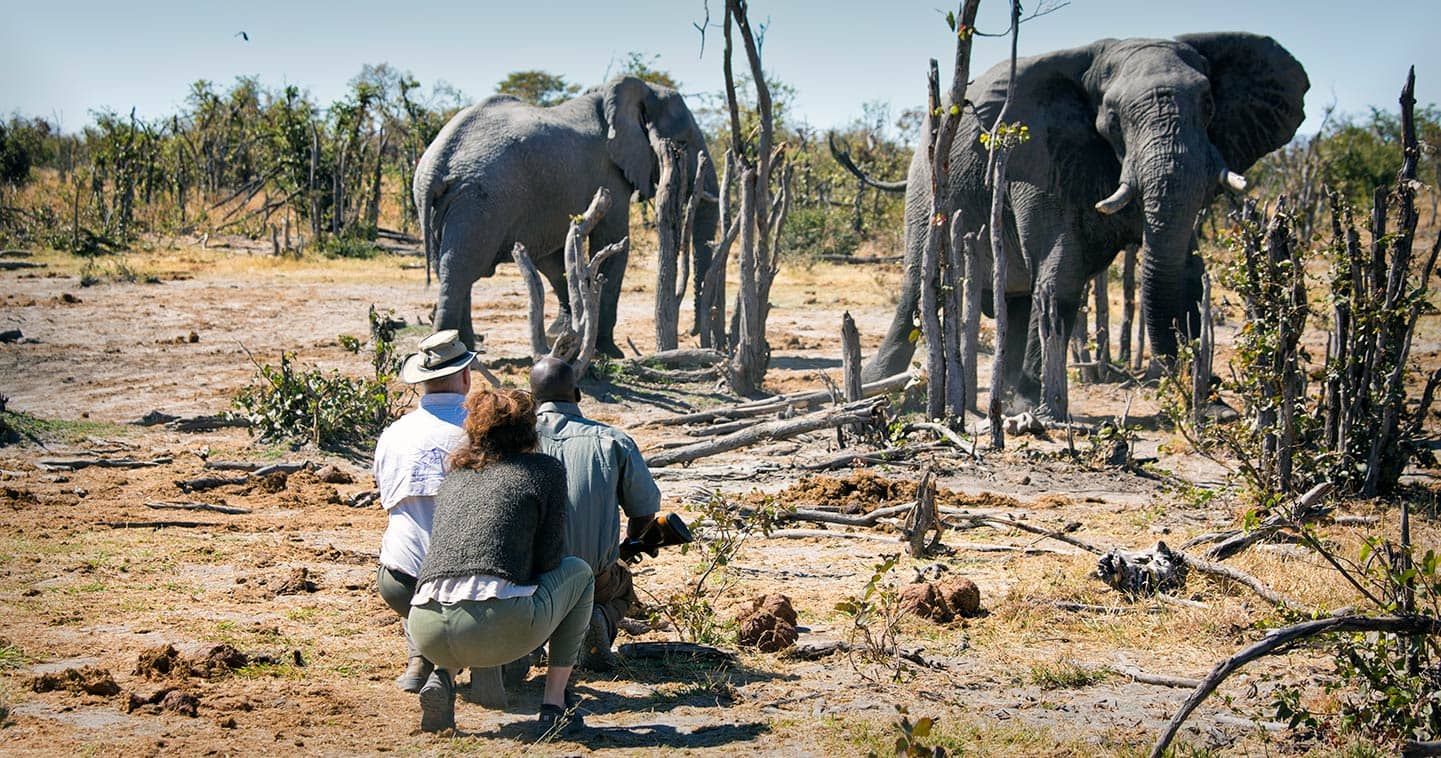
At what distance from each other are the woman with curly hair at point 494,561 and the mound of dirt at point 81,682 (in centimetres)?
123

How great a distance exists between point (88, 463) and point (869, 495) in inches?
215

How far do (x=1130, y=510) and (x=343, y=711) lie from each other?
518 cm

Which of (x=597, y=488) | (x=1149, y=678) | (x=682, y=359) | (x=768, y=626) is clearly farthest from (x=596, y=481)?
(x=682, y=359)

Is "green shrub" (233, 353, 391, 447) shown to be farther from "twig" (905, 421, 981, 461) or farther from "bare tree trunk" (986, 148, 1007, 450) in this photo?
"bare tree trunk" (986, 148, 1007, 450)

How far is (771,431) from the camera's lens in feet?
32.6

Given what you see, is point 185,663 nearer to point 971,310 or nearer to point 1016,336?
point 971,310

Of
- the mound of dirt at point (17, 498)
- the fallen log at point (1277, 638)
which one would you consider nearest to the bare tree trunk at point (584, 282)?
the mound of dirt at point (17, 498)

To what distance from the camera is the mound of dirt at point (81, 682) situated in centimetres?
494

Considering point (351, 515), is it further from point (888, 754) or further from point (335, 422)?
point (888, 754)

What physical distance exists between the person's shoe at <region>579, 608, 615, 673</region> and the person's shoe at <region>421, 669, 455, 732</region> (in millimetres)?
769

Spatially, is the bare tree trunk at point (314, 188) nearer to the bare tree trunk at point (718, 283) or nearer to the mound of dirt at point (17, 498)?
the bare tree trunk at point (718, 283)

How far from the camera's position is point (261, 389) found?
35.2 ft

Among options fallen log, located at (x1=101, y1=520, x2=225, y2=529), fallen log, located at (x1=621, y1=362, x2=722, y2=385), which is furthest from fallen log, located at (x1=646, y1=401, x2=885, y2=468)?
fallen log, located at (x1=621, y1=362, x2=722, y2=385)

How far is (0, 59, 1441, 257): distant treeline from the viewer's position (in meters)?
26.9
